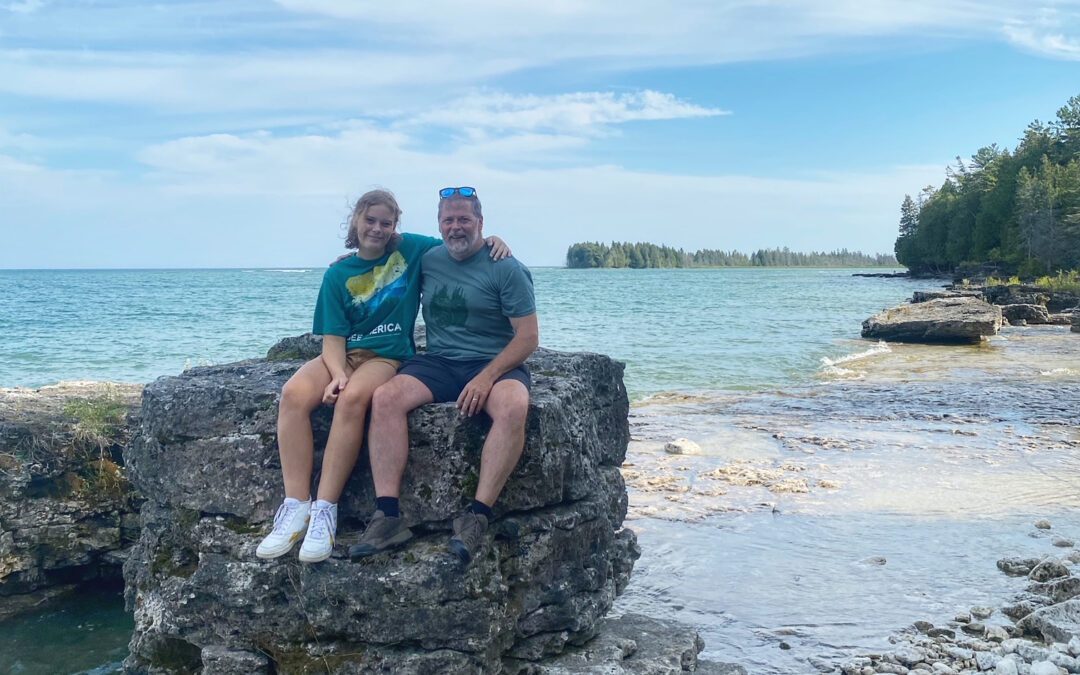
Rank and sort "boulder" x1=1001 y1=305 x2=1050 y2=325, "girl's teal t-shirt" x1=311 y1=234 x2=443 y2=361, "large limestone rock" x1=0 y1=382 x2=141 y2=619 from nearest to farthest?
"girl's teal t-shirt" x1=311 y1=234 x2=443 y2=361
"large limestone rock" x1=0 y1=382 x2=141 y2=619
"boulder" x1=1001 y1=305 x2=1050 y2=325

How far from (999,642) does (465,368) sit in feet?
13.2

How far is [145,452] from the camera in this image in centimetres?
541

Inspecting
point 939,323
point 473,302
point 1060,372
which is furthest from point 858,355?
point 473,302

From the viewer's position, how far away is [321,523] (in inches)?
190

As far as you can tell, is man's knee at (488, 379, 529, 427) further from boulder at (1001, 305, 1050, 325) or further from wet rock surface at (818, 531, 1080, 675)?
boulder at (1001, 305, 1050, 325)

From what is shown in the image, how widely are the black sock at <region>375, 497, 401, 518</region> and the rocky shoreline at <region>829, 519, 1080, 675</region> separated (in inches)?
118

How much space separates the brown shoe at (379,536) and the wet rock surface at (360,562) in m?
0.07

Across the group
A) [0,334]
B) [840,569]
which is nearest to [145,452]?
[840,569]

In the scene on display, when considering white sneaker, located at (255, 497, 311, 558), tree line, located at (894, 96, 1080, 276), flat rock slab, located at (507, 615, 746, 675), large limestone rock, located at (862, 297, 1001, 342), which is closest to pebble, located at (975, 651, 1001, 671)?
flat rock slab, located at (507, 615, 746, 675)

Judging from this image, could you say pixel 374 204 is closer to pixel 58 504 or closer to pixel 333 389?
pixel 333 389

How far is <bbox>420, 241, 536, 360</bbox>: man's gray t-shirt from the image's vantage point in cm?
546

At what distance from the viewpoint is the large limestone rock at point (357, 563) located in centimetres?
476

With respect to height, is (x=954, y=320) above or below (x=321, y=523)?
below

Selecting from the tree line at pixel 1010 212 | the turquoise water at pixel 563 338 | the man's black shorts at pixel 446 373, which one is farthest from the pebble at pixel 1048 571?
Result: the tree line at pixel 1010 212
